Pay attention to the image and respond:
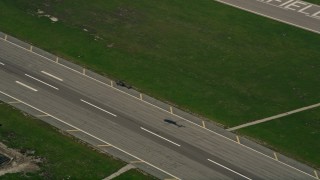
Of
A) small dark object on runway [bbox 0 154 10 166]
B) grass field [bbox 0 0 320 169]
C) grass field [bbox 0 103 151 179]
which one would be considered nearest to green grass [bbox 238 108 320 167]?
grass field [bbox 0 0 320 169]

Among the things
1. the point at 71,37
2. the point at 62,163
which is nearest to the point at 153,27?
the point at 71,37

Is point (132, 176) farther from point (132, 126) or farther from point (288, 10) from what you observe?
point (288, 10)

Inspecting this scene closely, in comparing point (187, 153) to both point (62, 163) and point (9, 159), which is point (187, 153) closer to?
point (62, 163)

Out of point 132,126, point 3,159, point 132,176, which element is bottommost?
point 3,159

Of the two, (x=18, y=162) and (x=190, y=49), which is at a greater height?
(x=190, y=49)

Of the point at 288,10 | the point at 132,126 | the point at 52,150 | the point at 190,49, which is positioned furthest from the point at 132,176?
the point at 288,10

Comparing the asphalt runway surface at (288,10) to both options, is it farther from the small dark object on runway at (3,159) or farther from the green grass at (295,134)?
the small dark object on runway at (3,159)

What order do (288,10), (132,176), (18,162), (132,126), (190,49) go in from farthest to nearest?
(288,10)
(190,49)
(132,126)
(18,162)
(132,176)
